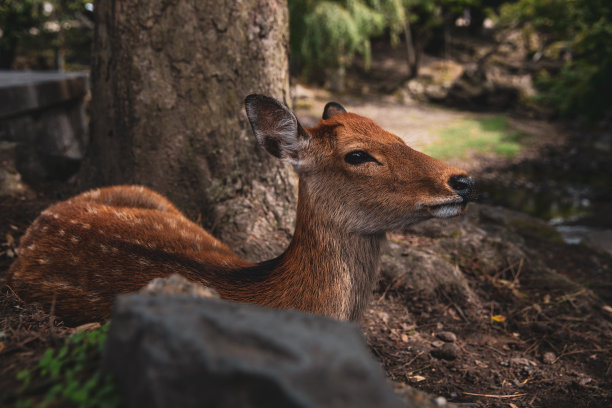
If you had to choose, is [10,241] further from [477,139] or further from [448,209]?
[477,139]

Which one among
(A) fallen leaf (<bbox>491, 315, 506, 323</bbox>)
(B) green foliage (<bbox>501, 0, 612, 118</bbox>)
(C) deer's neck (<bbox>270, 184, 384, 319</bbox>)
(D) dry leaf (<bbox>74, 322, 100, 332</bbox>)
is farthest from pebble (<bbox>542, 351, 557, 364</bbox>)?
(B) green foliage (<bbox>501, 0, 612, 118</bbox>)

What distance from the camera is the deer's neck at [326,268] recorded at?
231 cm

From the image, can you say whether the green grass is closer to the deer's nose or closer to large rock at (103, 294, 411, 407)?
the deer's nose

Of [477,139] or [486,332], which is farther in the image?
[477,139]

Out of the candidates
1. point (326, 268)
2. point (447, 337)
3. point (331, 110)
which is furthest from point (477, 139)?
point (326, 268)

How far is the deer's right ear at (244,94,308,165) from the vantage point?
93.3 inches

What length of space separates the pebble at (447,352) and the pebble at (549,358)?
618 mm

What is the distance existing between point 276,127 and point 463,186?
1.01 metres

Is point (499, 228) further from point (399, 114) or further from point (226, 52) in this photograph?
point (399, 114)

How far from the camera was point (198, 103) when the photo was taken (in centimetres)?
347

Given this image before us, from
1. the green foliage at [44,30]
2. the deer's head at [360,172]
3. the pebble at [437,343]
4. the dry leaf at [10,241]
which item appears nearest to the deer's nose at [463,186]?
the deer's head at [360,172]

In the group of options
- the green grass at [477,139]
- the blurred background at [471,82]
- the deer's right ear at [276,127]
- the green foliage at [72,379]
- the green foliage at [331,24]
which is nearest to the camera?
the green foliage at [72,379]

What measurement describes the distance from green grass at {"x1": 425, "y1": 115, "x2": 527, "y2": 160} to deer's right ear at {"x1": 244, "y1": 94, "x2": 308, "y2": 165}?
8.16 m

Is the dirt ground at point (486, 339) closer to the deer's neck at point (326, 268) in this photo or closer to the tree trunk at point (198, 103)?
the deer's neck at point (326, 268)
